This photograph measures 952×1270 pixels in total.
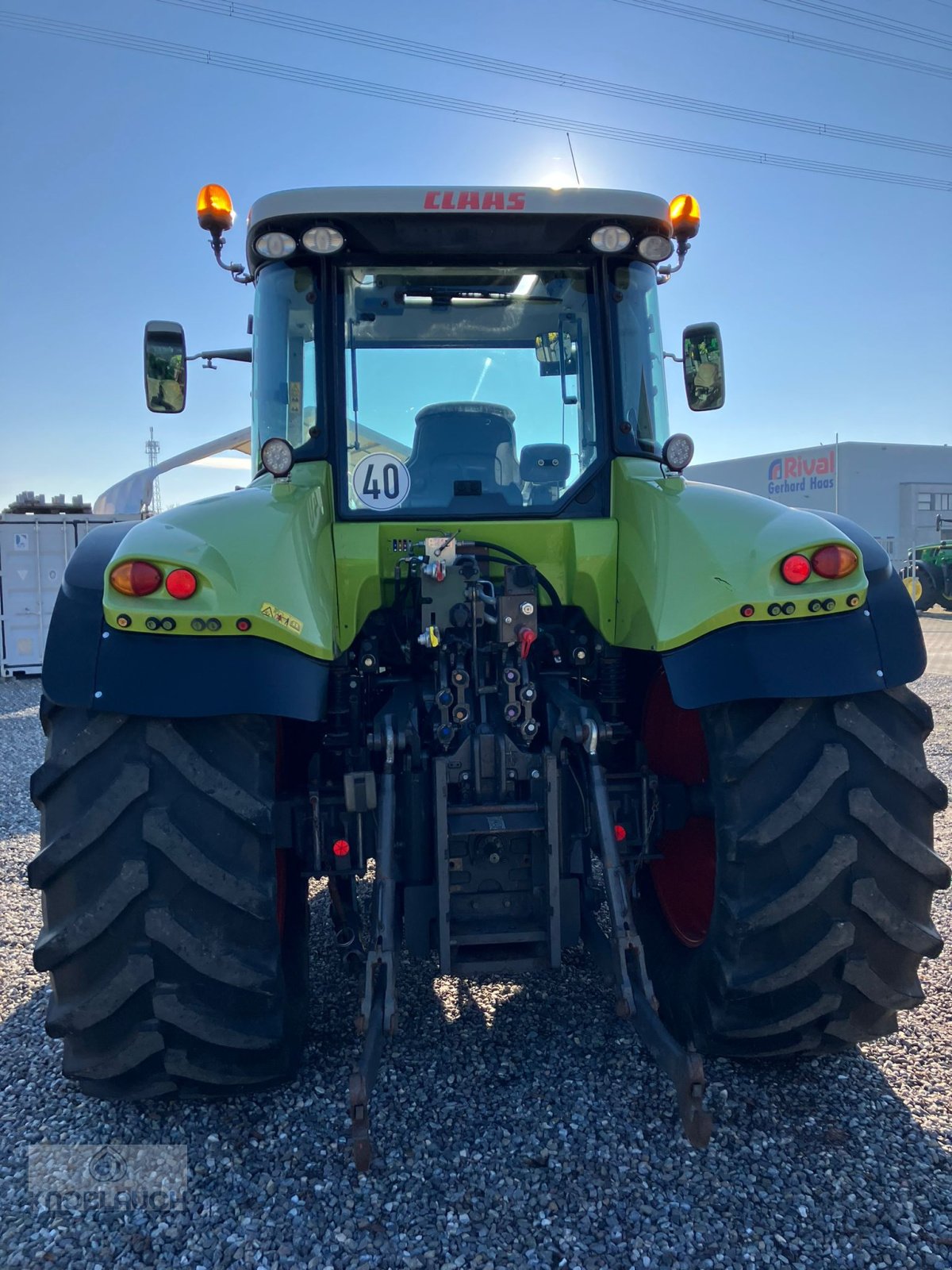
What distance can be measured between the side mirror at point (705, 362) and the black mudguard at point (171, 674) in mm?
2115

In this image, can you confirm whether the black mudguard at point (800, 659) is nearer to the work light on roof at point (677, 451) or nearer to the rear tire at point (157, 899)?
the work light on roof at point (677, 451)

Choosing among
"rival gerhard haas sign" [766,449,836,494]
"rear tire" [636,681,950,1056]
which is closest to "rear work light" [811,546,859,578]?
"rear tire" [636,681,950,1056]

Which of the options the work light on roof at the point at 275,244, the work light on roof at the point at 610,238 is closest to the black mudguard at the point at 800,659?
the work light on roof at the point at 610,238

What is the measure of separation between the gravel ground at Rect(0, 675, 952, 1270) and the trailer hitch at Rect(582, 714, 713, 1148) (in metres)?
0.23

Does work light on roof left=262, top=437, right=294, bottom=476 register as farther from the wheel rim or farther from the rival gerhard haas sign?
the rival gerhard haas sign

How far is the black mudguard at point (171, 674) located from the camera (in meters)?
2.16

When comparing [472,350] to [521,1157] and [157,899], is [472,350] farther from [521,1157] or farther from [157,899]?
[521,1157]

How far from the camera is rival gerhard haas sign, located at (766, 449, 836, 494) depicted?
2919 centimetres

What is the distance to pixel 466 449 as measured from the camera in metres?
3.04

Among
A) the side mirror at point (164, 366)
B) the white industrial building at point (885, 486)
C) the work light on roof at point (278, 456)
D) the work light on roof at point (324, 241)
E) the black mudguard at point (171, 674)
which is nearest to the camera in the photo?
the black mudguard at point (171, 674)

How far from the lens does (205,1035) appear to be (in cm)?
223

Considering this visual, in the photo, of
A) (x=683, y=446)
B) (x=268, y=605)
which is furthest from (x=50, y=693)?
(x=683, y=446)

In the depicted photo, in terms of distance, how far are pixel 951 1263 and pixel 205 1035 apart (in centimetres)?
175

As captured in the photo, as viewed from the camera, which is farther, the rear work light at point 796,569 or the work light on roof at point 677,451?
the work light on roof at point 677,451
